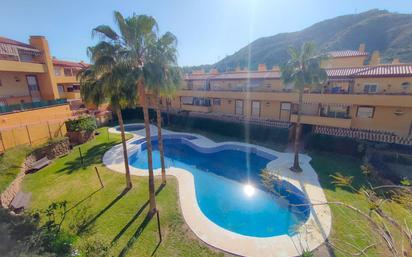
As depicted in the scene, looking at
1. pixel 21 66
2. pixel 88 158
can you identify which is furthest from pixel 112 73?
pixel 21 66

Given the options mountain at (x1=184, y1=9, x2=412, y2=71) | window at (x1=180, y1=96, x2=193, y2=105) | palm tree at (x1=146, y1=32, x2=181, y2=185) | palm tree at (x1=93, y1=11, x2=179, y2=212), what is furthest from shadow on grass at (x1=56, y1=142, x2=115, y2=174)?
mountain at (x1=184, y1=9, x2=412, y2=71)

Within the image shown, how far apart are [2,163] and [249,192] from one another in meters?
17.8

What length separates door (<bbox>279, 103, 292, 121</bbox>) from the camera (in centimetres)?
2314

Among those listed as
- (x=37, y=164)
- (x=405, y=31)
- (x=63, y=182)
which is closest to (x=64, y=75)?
(x=37, y=164)

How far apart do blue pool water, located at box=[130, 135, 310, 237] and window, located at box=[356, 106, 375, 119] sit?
32.5 ft

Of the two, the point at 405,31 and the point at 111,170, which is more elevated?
the point at 405,31

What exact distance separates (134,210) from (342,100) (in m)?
20.8

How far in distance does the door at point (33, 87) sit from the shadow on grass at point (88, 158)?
455 inches

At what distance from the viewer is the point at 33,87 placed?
25.2m

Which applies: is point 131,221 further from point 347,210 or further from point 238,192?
point 347,210

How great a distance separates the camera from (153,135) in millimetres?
26828

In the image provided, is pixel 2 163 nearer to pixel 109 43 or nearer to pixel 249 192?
pixel 109 43

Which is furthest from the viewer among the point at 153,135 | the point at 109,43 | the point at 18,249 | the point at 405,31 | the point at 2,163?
the point at 405,31

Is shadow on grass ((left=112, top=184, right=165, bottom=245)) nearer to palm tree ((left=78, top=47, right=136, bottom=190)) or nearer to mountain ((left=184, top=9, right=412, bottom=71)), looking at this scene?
palm tree ((left=78, top=47, right=136, bottom=190))
